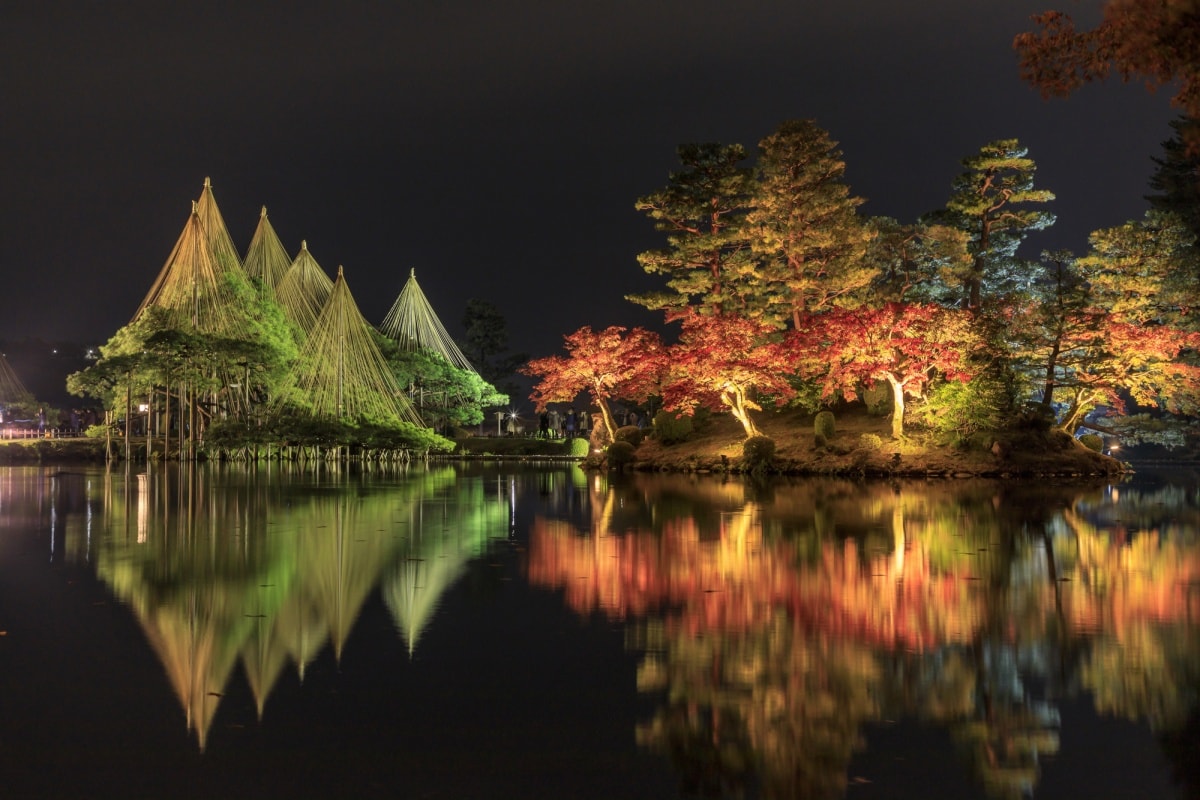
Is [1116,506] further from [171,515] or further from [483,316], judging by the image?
[483,316]

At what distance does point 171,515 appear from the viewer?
52.6 feet

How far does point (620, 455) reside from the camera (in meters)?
33.4

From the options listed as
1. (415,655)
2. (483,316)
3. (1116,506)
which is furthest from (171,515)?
(483,316)

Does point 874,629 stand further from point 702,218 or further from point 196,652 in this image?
point 702,218

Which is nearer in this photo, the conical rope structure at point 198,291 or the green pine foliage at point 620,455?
the green pine foliage at point 620,455

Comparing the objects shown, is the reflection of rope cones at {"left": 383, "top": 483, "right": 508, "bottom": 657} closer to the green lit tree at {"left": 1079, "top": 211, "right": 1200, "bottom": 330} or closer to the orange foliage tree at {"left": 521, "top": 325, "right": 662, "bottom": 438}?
the orange foliage tree at {"left": 521, "top": 325, "right": 662, "bottom": 438}

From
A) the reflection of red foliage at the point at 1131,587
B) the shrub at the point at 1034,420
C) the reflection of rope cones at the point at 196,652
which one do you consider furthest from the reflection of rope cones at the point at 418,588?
the shrub at the point at 1034,420

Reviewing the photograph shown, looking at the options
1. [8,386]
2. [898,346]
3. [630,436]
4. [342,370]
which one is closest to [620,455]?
[630,436]

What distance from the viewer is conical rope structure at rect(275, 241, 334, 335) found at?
5250 centimetres

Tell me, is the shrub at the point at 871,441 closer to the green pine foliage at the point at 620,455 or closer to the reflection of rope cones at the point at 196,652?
the green pine foliage at the point at 620,455

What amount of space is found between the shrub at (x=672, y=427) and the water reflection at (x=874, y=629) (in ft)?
60.6

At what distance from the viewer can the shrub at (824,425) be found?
2920cm

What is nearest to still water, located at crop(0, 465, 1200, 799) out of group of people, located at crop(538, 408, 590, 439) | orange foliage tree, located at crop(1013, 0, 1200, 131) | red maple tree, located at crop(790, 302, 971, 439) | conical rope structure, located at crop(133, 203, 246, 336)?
orange foliage tree, located at crop(1013, 0, 1200, 131)

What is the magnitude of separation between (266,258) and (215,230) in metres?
7.69
